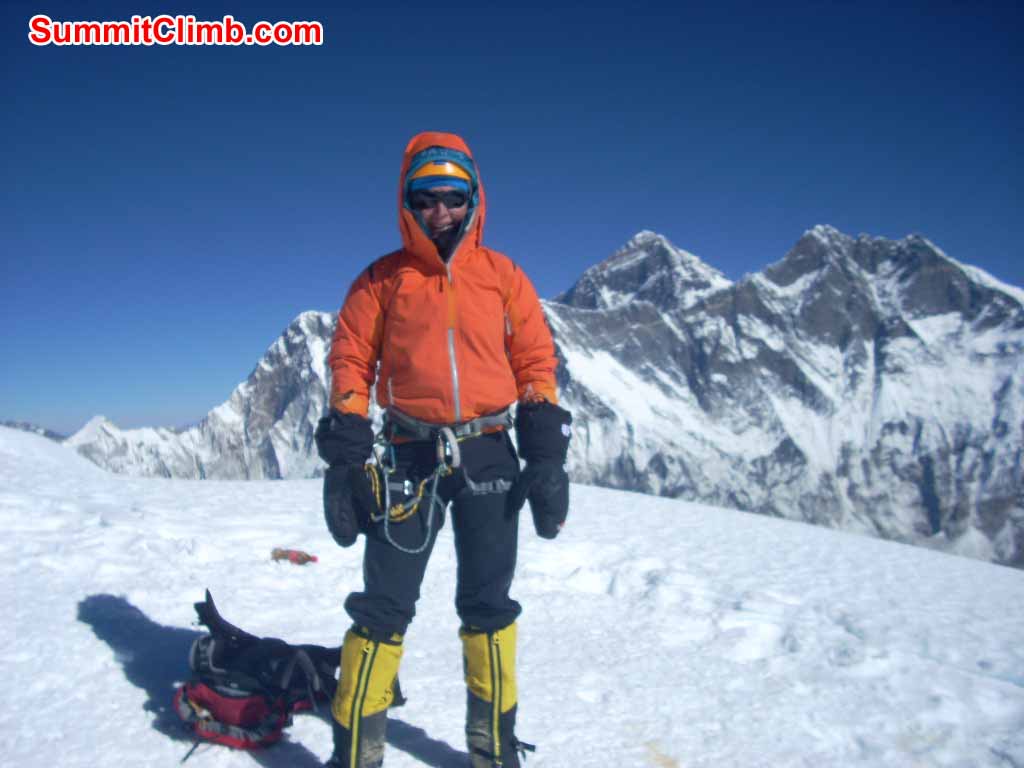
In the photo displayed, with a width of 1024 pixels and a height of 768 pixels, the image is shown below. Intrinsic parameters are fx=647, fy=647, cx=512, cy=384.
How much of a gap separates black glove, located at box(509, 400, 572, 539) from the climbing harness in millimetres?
147

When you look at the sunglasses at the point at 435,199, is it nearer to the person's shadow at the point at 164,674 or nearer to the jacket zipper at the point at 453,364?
the jacket zipper at the point at 453,364

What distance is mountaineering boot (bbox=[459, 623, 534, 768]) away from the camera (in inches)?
158

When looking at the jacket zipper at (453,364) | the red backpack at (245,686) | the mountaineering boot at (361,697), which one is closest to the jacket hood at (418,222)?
the jacket zipper at (453,364)

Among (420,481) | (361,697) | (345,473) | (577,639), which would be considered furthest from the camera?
(577,639)

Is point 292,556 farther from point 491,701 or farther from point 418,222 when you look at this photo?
point 418,222

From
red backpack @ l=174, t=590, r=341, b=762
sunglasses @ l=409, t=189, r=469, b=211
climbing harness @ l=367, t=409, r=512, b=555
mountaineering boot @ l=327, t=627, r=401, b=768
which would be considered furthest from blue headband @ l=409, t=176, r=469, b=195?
red backpack @ l=174, t=590, r=341, b=762

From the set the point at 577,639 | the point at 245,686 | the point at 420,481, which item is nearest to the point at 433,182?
the point at 420,481

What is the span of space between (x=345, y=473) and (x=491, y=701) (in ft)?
5.51

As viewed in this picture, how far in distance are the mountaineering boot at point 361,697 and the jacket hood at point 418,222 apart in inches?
92.3

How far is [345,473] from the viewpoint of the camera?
390cm

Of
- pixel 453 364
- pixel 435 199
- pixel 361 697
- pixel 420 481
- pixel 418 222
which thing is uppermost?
pixel 435 199

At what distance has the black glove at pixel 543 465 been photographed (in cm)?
407

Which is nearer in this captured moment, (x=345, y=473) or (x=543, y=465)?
(x=345, y=473)

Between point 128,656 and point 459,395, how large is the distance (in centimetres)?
364
